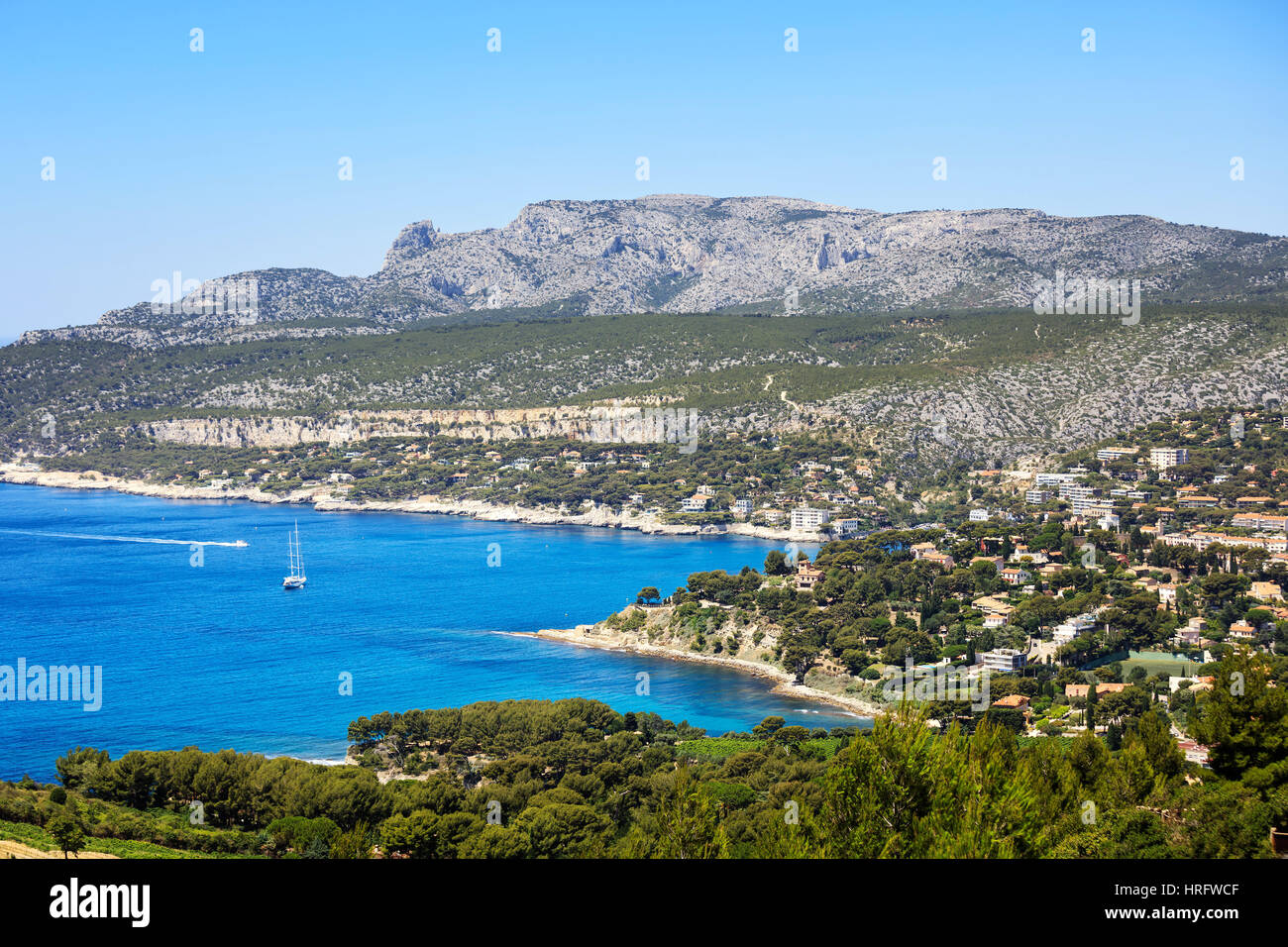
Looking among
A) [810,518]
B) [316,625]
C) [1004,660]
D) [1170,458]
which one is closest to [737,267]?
[810,518]

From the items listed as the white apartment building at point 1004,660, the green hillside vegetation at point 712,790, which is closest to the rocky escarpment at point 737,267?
the white apartment building at point 1004,660

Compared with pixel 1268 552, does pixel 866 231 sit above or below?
above

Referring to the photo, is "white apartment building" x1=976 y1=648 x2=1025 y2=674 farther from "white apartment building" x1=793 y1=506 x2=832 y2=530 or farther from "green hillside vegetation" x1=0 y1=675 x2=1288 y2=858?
"white apartment building" x1=793 y1=506 x2=832 y2=530

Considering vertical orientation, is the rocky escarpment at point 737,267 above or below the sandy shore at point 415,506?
above

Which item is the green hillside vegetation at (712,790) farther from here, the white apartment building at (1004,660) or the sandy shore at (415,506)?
the sandy shore at (415,506)

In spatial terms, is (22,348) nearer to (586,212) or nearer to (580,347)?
(580,347)
